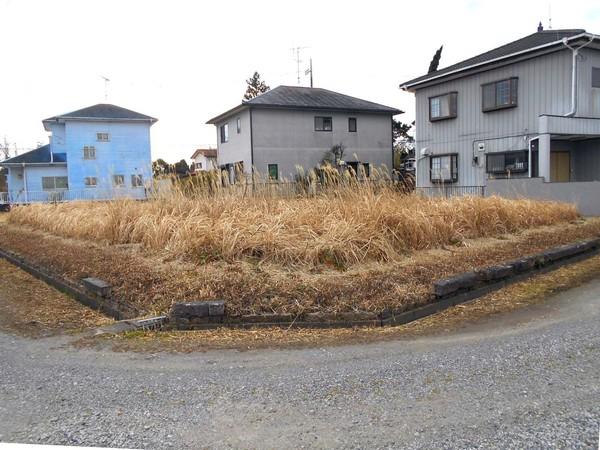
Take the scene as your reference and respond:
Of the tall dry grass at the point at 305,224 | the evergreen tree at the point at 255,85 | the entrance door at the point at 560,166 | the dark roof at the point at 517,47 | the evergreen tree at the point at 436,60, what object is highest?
the evergreen tree at the point at 255,85

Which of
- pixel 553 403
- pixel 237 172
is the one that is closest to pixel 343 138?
pixel 237 172

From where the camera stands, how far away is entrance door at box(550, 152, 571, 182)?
15.7m

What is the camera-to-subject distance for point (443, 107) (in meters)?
18.0

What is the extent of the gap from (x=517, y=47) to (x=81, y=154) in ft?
84.9

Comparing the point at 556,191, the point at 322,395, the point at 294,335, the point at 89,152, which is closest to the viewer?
the point at 322,395

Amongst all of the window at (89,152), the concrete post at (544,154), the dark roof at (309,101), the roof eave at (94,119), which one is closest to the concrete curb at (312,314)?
the concrete post at (544,154)

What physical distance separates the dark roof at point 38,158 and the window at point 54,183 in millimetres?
1149

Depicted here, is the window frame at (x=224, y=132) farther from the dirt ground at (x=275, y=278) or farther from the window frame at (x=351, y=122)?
the dirt ground at (x=275, y=278)

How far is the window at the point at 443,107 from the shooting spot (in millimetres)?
17531

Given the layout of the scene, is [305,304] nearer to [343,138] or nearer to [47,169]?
[343,138]

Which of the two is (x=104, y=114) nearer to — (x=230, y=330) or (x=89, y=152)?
(x=89, y=152)

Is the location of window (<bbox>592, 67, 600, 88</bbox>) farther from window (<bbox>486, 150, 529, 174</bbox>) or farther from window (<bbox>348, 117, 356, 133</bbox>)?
window (<bbox>348, 117, 356, 133</bbox>)

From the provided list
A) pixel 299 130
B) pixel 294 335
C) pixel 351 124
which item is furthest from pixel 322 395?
pixel 351 124

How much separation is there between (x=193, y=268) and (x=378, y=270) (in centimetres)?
218
